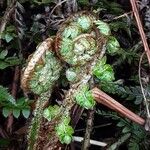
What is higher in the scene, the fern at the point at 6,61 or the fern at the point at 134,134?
the fern at the point at 6,61

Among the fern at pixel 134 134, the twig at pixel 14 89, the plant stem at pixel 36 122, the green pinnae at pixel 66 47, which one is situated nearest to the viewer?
the green pinnae at pixel 66 47

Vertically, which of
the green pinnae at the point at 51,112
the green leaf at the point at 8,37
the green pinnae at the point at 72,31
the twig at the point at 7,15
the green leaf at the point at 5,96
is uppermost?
the green pinnae at the point at 72,31

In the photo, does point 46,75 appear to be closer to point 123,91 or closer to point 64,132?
point 64,132

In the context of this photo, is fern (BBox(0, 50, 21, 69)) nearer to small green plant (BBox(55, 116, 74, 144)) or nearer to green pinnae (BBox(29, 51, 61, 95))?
green pinnae (BBox(29, 51, 61, 95))

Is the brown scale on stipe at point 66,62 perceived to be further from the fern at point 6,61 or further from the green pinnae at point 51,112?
the fern at point 6,61

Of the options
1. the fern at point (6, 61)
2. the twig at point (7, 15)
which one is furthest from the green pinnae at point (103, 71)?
the twig at point (7, 15)

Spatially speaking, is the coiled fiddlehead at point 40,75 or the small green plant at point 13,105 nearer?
the coiled fiddlehead at point 40,75

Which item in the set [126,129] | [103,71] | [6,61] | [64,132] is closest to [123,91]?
[126,129]

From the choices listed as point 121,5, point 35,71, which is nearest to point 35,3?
point 121,5
